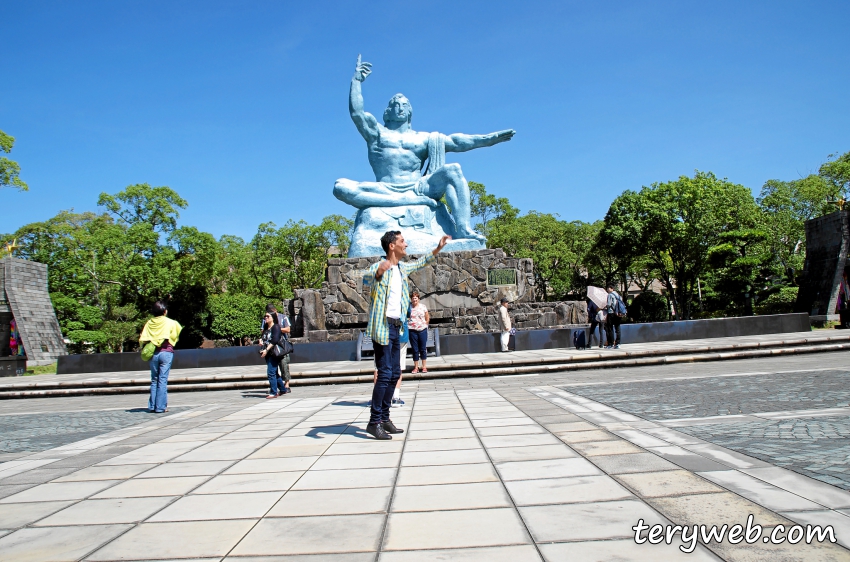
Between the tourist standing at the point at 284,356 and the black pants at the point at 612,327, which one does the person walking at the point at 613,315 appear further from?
the tourist standing at the point at 284,356

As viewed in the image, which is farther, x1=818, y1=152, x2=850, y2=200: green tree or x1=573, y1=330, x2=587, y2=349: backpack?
x1=818, y1=152, x2=850, y2=200: green tree

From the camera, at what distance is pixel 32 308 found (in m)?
21.9

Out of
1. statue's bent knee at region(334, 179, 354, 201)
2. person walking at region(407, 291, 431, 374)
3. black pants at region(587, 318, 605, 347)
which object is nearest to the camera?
person walking at region(407, 291, 431, 374)

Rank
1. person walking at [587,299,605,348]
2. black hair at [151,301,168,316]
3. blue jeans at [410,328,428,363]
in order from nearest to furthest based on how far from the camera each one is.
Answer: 1. black hair at [151,301,168,316]
2. blue jeans at [410,328,428,363]
3. person walking at [587,299,605,348]

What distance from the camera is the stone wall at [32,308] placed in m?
20.9

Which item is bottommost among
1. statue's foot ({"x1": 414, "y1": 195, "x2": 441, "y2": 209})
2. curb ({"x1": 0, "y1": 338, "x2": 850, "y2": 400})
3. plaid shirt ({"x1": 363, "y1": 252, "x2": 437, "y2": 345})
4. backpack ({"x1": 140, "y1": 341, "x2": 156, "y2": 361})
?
curb ({"x1": 0, "y1": 338, "x2": 850, "y2": 400})

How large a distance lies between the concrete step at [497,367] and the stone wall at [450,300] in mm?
3721

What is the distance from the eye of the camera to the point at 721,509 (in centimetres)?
238

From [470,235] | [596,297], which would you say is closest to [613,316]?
[596,297]

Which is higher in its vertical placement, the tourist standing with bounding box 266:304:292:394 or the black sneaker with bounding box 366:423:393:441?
the tourist standing with bounding box 266:304:292:394

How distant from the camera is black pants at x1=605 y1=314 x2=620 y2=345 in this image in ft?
40.2

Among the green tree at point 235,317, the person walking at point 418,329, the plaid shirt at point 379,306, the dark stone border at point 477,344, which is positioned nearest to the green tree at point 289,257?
the green tree at point 235,317

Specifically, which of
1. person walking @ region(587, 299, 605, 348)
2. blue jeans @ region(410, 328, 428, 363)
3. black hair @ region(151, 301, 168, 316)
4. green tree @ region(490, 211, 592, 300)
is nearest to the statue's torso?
person walking @ region(587, 299, 605, 348)

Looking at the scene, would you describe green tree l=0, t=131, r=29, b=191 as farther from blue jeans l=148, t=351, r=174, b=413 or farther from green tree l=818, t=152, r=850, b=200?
green tree l=818, t=152, r=850, b=200
